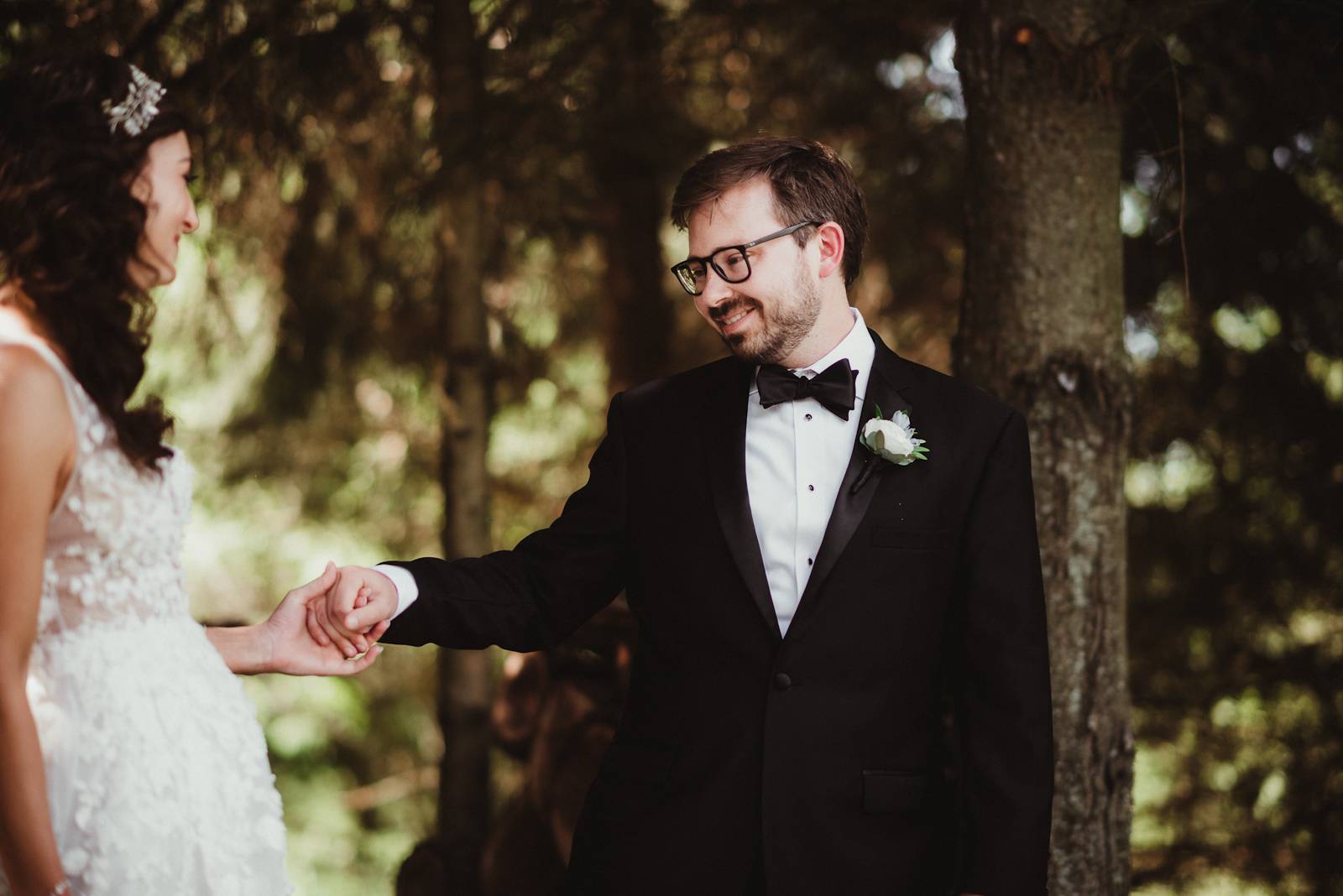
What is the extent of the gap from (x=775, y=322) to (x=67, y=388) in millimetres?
1440

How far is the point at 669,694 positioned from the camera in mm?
2506

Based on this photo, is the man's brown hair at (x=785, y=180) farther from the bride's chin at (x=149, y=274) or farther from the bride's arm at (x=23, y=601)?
the bride's arm at (x=23, y=601)

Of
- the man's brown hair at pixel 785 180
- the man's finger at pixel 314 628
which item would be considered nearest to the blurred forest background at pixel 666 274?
the man's brown hair at pixel 785 180

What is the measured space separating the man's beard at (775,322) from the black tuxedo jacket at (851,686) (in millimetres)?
163

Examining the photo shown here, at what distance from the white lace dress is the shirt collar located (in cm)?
135

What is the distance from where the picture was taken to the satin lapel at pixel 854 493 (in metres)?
2.38

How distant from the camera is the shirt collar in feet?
8.74

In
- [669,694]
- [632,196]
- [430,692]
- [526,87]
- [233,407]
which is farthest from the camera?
[430,692]

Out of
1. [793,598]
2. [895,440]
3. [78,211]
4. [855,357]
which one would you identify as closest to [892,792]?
[793,598]

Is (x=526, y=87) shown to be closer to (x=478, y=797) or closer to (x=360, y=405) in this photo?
(x=478, y=797)

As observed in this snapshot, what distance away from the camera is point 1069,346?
317 cm

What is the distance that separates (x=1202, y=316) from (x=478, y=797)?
363 centimetres

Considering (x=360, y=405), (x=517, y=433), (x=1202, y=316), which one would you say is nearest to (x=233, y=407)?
(x=360, y=405)

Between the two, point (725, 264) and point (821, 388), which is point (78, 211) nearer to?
point (725, 264)
